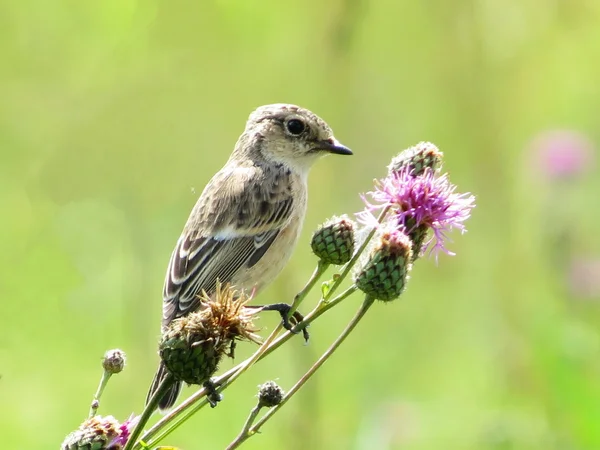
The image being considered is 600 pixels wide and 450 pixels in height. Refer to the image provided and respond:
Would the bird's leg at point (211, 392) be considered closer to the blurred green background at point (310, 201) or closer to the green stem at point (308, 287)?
the green stem at point (308, 287)

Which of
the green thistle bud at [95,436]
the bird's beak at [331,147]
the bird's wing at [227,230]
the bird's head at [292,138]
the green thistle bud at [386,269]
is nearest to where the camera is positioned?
the green thistle bud at [95,436]

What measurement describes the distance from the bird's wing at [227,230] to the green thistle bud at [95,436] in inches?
80.4

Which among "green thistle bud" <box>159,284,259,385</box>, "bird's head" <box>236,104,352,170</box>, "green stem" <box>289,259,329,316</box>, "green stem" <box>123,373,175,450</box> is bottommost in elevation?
"green stem" <box>123,373,175,450</box>

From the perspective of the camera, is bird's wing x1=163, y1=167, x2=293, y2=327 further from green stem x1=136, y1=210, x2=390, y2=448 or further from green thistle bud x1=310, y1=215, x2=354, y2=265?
green stem x1=136, y1=210, x2=390, y2=448

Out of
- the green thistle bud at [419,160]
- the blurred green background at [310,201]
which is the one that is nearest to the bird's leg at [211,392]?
the green thistle bud at [419,160]

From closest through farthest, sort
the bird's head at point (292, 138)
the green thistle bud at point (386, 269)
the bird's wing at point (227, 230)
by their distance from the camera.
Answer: the green thistle bud at point (386, 269), the bird's wing at point (227, 230), the bird's head at point (292, 138)

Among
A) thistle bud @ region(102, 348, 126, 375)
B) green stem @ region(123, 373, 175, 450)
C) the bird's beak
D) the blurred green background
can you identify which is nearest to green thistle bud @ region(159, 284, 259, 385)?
green stem @ region(123, 373, 175, 450)

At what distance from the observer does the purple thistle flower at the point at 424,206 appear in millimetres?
3553

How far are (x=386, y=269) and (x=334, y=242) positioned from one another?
321mm

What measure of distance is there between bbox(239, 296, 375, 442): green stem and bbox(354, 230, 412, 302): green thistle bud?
68 millimetres

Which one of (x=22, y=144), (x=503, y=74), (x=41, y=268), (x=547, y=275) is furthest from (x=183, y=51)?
(x=547, y=275)

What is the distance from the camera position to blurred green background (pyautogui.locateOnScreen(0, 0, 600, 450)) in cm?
693

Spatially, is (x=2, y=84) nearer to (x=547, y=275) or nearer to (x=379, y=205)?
(x=547, y=275)

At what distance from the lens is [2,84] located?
9219 mm
